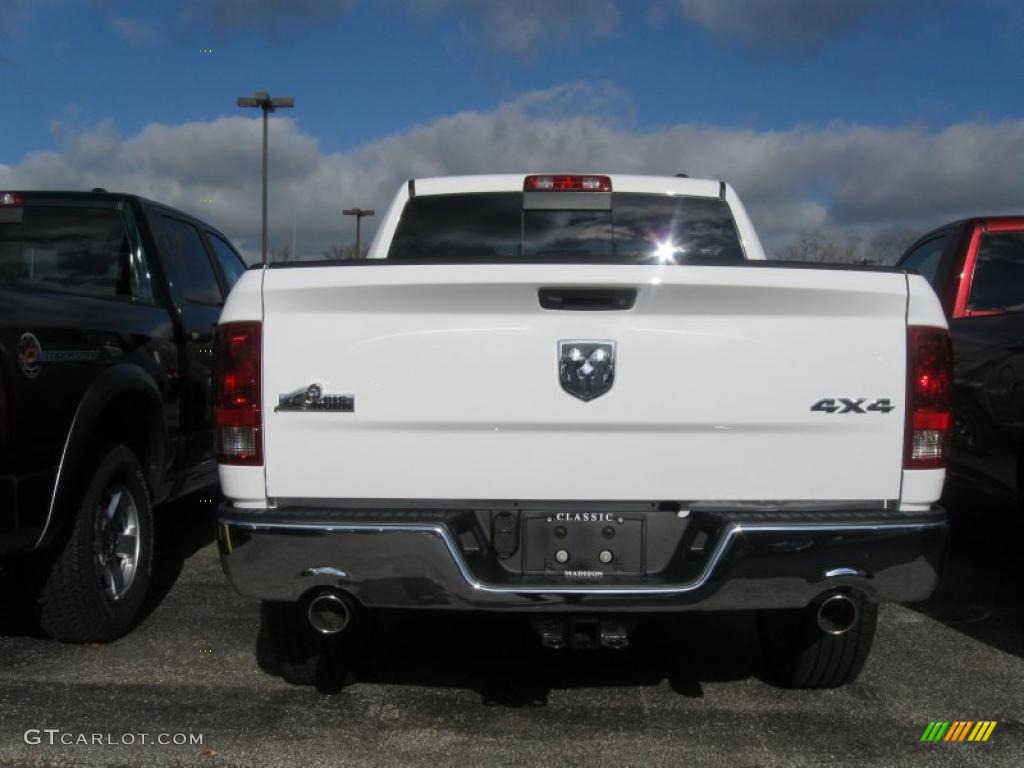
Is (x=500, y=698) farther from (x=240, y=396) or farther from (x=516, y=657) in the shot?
(x=240, y=396)

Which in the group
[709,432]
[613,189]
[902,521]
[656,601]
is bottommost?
[656,601]

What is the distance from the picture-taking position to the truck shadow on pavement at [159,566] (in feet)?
12.8

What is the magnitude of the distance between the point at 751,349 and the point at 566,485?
2.26 feet

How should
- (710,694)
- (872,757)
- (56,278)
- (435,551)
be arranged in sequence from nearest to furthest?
(435,551) → (872,757) → (710,694) → (56,278)

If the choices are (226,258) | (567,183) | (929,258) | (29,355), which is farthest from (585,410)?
(226,258)

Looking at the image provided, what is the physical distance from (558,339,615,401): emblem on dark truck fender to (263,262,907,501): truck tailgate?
0.8 inches

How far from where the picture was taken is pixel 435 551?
2814mm

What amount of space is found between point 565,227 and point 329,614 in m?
2.32

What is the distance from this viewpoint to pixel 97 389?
3.88m

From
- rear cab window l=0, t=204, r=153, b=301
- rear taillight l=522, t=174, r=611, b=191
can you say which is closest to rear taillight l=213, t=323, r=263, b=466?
rear taillight l=522, t=174, r=611, b=191

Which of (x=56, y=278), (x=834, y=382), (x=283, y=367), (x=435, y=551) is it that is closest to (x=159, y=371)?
(x=56, y=278)

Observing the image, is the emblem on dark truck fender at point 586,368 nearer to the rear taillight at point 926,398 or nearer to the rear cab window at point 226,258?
the rear taillight at point 926,398

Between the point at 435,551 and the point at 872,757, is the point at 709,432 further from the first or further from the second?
the point at 872,757

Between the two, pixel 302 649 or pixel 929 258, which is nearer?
pixel 302 649
